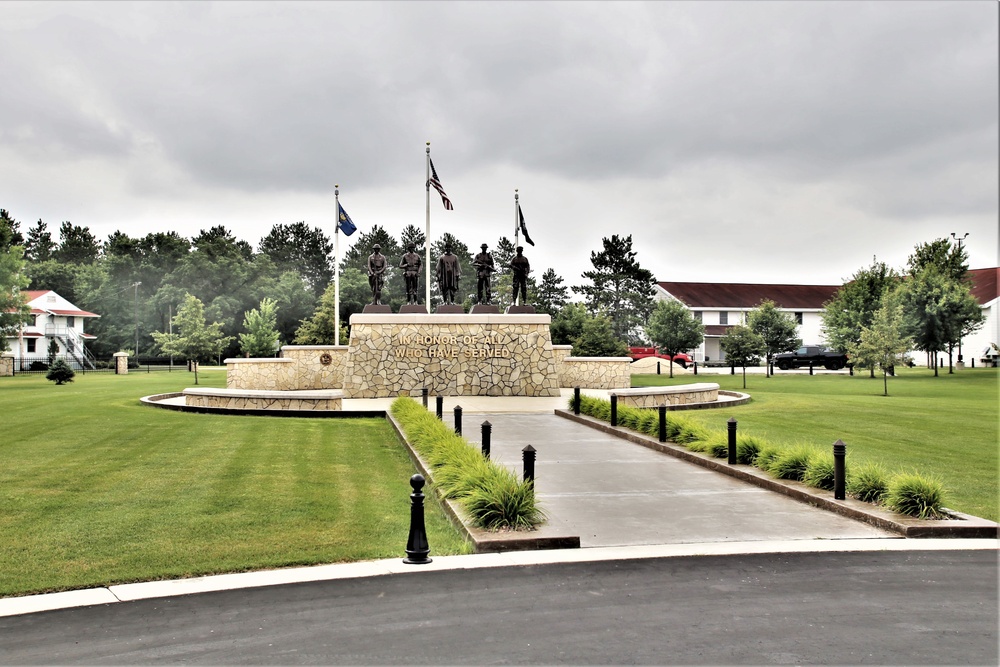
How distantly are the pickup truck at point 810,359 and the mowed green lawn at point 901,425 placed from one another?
20.1m

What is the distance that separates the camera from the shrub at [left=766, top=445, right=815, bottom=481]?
11695 millimetres

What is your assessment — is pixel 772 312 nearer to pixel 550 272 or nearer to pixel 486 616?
pixel 550 272

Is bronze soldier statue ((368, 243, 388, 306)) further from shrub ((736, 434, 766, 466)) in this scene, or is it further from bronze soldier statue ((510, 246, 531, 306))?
shrub ((736, 434, 766, 466))

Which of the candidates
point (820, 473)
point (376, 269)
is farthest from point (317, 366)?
point (820, 473)

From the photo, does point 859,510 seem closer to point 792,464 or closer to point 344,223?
point 792,464

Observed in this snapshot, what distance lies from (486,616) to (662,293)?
69.3m

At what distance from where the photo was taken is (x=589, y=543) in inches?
333

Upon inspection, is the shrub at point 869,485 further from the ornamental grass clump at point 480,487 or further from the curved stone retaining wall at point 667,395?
the curved stone retaining wall at point 667,395

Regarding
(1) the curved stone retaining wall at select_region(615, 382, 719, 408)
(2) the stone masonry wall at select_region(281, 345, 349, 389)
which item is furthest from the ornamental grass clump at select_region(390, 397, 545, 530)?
(2) the stone masonry wall at select_region(281, 345, 349, 389)

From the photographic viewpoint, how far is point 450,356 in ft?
89.7

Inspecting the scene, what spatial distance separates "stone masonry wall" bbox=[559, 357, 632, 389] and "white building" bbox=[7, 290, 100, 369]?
49.7 meters

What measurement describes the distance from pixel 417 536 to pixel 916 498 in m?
5.64

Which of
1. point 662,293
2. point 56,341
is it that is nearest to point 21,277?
point 56,341

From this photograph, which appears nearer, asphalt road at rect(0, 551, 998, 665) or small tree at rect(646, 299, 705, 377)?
asphalt road at rect(0, 551, 998, 665)
